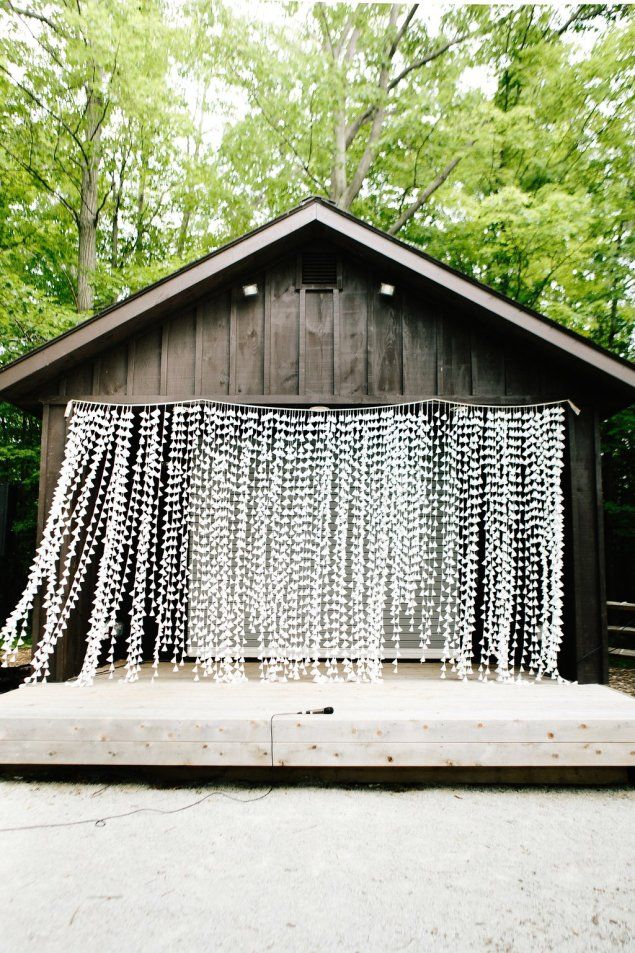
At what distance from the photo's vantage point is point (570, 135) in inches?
409

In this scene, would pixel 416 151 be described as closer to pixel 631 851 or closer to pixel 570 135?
pixel 570 135

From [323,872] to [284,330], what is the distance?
13.5 ft

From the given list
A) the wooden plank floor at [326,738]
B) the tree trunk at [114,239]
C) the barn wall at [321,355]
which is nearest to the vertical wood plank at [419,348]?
the barn wall at [321,355]

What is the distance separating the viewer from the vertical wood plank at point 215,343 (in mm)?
5172

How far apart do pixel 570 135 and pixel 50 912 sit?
42.0ft

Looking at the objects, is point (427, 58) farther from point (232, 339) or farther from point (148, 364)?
point (148, 364)

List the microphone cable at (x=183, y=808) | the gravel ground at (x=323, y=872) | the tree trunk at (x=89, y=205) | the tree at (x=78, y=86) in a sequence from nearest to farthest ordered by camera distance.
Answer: the gravel ground at (x=323, y=872) < the microphone cable at (x=183, y=808) < the tree at (x=78, y=86) < the tree trunk at (x=89, y=205)

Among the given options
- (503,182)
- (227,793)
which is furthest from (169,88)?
(227,793)

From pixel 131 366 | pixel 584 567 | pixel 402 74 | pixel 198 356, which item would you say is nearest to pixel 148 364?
pixel 131 366

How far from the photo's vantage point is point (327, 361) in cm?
518

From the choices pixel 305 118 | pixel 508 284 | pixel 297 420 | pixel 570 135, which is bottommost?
pixel 297 420

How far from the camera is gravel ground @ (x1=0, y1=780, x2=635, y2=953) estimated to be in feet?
7.56

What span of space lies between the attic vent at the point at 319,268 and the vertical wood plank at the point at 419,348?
0.73 m

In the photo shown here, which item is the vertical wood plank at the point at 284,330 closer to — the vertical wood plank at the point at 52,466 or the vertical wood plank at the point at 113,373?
the vertical wood plank at the point at 113,373
